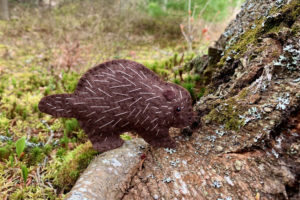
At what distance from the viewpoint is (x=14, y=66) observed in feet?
14.3

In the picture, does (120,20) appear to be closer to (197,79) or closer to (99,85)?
(197,79)

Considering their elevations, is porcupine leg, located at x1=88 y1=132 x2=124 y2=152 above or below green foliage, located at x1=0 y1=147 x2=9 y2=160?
above

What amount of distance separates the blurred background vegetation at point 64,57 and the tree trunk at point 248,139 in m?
0.64

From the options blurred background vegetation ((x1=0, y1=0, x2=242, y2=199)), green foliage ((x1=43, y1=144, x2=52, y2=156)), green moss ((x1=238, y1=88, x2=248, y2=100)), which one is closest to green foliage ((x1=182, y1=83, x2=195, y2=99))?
blurred background vegetation ((x1=0, y1=0, x2=242, y2=199))

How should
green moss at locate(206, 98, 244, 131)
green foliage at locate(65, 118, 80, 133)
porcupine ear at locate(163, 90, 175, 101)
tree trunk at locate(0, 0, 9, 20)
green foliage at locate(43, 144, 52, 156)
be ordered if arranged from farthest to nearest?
tree trunk at locate(0, 0, 9, 20)
green foliage at locate(65, 118, 80, 133)
green foliage at locate(43, 144, 52, 156)
porcupine ear at locate(163, 90, 175, 101)
green moss at locate(206, 98, 244, 131)

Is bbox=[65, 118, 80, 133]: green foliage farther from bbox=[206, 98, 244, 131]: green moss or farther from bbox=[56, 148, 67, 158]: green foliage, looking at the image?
bbox=[206, 98, 244, 131]: green moss

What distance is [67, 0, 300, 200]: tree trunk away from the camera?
133 centimetres

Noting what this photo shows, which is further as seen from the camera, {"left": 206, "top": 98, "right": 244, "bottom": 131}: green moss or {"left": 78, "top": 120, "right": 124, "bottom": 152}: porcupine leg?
{"left": 78, "top": 120, "right": 124, "bottom": 152}: porcupine leg

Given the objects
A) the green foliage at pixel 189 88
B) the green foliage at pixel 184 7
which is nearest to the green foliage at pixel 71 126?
the green foliage at pixel 189 88

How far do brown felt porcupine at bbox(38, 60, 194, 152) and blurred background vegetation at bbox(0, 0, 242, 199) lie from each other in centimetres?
40

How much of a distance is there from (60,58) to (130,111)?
3.06 meters

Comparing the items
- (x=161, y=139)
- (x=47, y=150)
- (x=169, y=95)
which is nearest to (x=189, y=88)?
(x=169, y=95)

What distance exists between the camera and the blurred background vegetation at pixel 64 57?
1870mm

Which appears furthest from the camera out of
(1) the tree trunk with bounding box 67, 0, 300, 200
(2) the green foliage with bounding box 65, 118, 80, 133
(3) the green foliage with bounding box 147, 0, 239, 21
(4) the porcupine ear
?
(3) the green foliage with bounding box 147, 0, 239, 21
